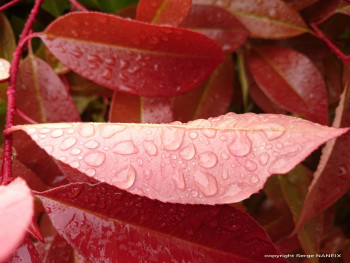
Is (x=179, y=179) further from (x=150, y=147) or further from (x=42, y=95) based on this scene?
(x=42, y=95)

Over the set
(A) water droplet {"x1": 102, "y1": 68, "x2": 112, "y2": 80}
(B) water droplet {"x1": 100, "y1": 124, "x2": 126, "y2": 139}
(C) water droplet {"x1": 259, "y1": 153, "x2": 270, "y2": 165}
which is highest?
(C) water droplet {"x1": 259, "y1": 153, "x2": 270, "y2": 165}

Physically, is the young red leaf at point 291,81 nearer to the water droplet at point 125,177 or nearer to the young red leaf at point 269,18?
the young red leaf at point 269,18

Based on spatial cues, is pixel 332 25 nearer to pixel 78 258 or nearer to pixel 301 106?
pixel 301 106

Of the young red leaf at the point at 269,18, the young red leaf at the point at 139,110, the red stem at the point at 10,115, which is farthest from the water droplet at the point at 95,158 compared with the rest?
the young red leaf at the point at 269,18

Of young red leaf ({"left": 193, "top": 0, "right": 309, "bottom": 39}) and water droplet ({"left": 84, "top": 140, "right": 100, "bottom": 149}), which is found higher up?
young red leaf ({"left": 193, "top": 0, "right": 309, "bottom": 39})

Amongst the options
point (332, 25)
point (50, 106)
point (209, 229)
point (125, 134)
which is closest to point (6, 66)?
point (50, 106)

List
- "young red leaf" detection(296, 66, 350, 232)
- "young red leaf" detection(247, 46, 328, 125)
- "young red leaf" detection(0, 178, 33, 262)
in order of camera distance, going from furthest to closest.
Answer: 1. "young red leaf" detection(247, 46, 328, 125)
2. "young red leaf" detection(296, 66, 350, 232)
3. "young red leaf" detection(0, 178, 33, 262)

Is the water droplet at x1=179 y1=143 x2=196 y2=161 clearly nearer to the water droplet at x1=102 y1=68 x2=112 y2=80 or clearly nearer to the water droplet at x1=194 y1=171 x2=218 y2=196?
the water droplet at x1=194 y1=171 x2=218 y2=196

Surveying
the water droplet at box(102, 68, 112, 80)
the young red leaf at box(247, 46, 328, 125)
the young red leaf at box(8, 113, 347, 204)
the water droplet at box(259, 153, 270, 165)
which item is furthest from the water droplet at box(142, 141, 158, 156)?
the young red leaf at box(247, 46, 328, 125)
